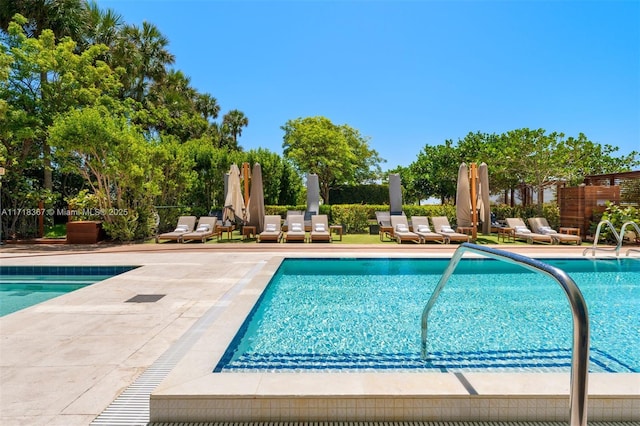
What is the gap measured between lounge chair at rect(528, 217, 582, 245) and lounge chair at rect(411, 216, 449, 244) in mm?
3669

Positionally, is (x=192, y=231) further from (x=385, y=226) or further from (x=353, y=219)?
(x=385, y=226)

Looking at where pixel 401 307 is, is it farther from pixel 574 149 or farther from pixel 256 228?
pixel 574 149

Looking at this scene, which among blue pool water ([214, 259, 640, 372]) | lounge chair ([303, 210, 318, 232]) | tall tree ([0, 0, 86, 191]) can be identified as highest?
tall tree ([0, 0, 86, 191])

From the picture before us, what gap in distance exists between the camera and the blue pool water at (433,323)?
3.71 metres

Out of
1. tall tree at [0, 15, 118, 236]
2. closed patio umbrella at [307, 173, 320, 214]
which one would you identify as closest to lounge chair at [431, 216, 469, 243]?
closed patio umbrella at [307, 173, 320, 214]

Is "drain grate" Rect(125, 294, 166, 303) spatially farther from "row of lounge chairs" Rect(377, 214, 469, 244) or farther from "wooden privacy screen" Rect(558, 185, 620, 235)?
"wooden privacy screen" Rect(558, 185, 620, 235)

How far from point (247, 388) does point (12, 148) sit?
1766cm

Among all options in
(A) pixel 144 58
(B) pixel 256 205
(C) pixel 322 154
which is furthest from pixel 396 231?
(A) pixel 144 58

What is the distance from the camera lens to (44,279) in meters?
8.17

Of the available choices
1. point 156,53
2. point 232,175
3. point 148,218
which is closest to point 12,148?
point 148,218

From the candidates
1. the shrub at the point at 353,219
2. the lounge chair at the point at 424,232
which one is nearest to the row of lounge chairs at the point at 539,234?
the lounge chair at the point at 424,232

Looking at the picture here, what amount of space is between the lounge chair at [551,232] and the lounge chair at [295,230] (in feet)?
29.5

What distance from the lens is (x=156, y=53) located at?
25141mm

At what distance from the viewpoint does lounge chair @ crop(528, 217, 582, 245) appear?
12.9 m
